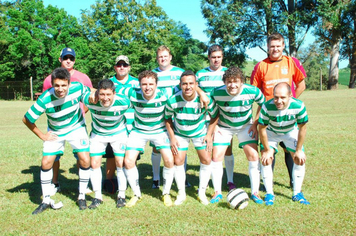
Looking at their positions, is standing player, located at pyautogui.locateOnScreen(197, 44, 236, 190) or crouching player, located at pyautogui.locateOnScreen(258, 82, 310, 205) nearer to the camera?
crouching player, located at pyautogui.locateOnScreen(258, 82, 310, 205)

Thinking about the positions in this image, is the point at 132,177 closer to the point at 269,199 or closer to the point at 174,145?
the point at 174,145

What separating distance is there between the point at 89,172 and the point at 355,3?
3067 centimetres

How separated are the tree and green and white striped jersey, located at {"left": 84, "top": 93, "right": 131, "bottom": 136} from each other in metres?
26.4

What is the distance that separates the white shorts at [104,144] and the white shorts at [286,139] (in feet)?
6.80

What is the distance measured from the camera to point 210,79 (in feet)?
16.5

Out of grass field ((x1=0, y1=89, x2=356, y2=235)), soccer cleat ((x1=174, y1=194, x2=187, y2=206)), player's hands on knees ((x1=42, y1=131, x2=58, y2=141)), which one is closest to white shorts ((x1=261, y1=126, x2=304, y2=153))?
grass field ((x1=0, y1=89, x2=356, y2=235))

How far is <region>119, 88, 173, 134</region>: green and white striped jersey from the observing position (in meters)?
4.56

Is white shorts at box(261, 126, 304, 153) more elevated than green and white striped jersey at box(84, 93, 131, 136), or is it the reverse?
green and white striped jersey at box(84, 93, 131, 136)

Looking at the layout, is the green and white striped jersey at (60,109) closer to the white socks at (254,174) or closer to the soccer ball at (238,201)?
the soccer ball at (238,201)

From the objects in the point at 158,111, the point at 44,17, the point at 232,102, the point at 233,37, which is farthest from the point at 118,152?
the point at 44,17

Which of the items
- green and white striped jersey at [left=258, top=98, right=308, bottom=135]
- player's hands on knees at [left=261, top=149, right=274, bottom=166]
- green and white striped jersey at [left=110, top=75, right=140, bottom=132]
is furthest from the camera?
green and white striped jersey at [left=110, top=75, right=140, bottom=132]

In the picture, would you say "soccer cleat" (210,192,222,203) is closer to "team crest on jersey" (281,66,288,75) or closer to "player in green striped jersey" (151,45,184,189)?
"player in green striped jersey" (151,45,184,189)

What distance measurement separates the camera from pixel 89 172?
179 inches

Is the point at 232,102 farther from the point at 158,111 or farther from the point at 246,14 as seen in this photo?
the point at 246,14
